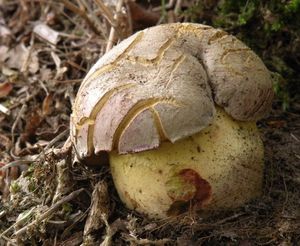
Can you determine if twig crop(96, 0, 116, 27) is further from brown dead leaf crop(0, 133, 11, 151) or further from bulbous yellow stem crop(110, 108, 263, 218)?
bulbous yellow stem crop(110, 108, 263, 218)

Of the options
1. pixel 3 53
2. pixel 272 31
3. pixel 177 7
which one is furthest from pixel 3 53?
pixel 272 31

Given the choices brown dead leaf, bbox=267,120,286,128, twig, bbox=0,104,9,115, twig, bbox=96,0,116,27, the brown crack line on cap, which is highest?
the brown crack line on cap

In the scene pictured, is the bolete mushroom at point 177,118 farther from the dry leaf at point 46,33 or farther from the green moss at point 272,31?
the dry leaf at point 46,33

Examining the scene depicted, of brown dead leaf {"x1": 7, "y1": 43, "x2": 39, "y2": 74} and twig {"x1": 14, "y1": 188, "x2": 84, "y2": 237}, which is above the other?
twig {"x1": 14, "y1": 188, "x2": 84, "y2": 237}

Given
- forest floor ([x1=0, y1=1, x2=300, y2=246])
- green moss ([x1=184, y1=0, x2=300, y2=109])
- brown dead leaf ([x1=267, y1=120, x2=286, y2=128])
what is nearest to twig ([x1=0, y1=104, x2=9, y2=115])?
forest floor ([x1=0, y1=1, x2=300, y2=246])

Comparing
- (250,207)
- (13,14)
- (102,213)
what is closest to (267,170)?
(250,207)

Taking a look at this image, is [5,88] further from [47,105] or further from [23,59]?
[47,105]
